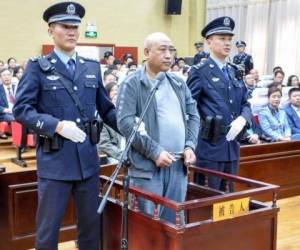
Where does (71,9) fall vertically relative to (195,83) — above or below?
above

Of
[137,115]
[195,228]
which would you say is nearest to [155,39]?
[137,115]

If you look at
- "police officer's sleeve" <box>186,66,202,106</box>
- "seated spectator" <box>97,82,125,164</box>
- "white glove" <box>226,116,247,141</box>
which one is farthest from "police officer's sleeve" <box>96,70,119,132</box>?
"seated spectator" <box>97,82,125,164</box>

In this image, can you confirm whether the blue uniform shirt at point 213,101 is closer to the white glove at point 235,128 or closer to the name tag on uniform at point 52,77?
the white glove at point 235,128

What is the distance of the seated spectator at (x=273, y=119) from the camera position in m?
4.50

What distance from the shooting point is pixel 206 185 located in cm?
261

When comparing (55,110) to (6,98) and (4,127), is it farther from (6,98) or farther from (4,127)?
(6,98)

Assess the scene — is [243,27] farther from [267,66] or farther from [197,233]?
[197,233]

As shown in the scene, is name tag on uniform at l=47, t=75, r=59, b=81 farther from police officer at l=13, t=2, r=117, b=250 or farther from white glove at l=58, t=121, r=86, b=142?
white glove at l=58, t=121, r=86, b=142

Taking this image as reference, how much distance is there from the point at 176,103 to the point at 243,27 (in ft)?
37.3

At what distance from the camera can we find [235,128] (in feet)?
8.55

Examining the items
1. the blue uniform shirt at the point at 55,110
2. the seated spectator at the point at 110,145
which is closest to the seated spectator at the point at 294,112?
the seated spectator at the point at 110,145

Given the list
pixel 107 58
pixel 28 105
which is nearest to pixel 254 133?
pixel 28 105

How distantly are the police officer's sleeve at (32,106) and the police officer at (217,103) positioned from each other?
3.18 feet

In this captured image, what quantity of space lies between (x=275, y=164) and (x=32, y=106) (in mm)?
2811
